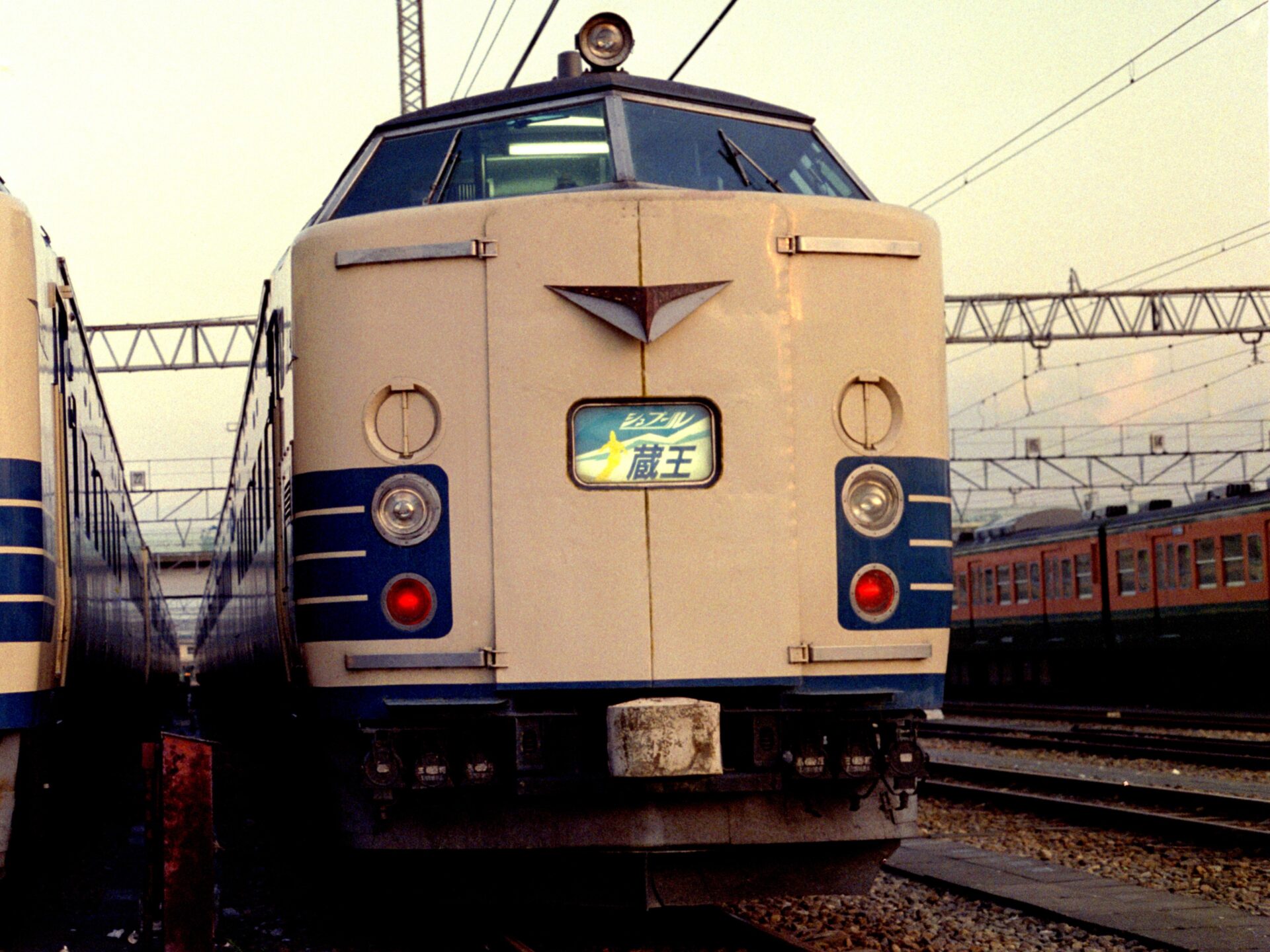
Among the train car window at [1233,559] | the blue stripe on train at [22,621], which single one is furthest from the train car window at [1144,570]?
the blue stripe on train at [22,621]

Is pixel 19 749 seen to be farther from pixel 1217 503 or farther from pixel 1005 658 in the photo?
pixel 1005 658

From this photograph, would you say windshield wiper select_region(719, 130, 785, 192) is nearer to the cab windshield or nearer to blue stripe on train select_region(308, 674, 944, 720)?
the cab windshield

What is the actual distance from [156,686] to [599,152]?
15594 millimetres

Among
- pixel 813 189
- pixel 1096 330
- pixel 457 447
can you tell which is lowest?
pixel 457 447

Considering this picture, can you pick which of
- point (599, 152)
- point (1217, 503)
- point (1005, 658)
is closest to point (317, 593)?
point (599, 152)

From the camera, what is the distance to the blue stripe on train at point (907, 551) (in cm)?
654

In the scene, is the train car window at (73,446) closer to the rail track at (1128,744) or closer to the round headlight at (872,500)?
the round headlight at (872,500)

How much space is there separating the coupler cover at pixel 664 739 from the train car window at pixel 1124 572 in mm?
23626

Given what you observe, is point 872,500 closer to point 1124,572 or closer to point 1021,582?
point 1124,572

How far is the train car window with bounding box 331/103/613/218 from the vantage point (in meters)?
7.31

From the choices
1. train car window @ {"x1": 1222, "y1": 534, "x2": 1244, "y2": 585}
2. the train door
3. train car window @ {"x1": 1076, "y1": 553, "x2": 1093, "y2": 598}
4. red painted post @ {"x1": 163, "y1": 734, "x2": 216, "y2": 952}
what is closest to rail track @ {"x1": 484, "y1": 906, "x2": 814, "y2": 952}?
red painted post @ {"x1": 163, "y1": 734, "x2": 216, "y2": 952}

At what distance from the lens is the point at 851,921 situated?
756 cm

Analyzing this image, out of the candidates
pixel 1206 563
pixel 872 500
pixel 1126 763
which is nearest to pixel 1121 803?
pixel 1126 763

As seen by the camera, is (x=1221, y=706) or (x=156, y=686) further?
(x=1221, y=706)
